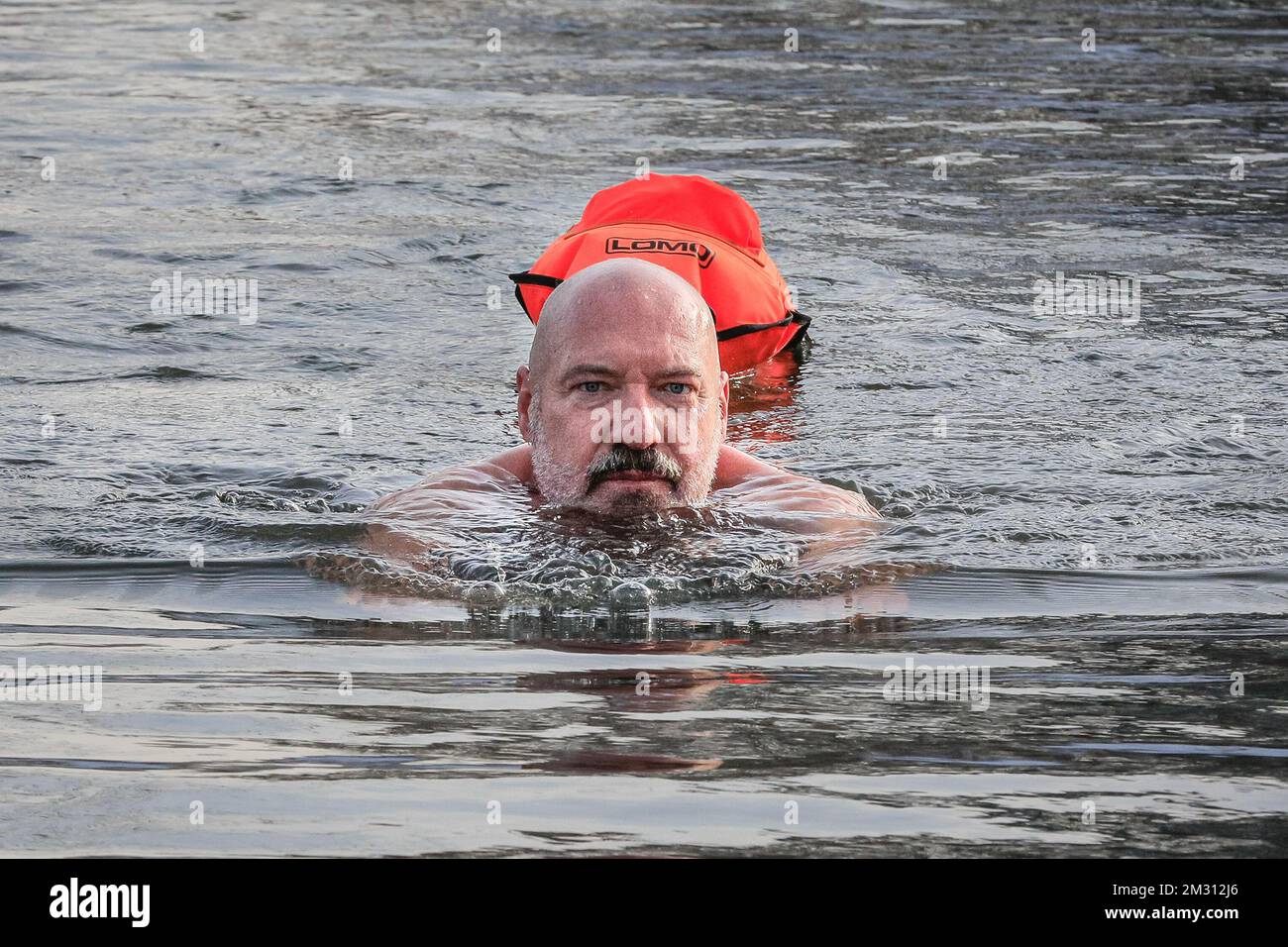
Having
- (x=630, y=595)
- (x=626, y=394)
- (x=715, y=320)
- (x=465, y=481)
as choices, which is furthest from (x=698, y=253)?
(x=630, y=595)

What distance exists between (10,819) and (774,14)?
15948 mm

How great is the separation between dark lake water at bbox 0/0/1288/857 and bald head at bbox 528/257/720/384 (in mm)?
535

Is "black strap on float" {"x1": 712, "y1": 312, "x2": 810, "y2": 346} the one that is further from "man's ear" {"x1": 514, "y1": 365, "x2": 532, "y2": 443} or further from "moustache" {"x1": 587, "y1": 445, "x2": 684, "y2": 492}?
"moustache" {"x1": 587, "y1": 445, "x2": 684, "y2": 492}

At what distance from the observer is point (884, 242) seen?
10289 millimetres

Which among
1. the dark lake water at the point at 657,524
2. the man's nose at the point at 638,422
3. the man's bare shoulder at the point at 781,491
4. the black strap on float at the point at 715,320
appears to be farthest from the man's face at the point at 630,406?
the black strap on float at the point at 715,320

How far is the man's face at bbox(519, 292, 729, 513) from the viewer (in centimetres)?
528

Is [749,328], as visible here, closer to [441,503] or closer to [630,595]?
[441,503]

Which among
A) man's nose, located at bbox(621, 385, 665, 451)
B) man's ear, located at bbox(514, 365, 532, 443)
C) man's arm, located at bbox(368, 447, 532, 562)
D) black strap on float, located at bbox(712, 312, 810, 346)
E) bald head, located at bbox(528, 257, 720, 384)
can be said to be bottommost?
man's arm, located at bbox(368, 447, 532, 562)

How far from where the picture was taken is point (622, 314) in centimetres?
536

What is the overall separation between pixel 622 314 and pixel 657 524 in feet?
2.04

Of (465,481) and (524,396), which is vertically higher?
(524,396)

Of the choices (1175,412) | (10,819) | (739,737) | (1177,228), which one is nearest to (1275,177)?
(1177,228)

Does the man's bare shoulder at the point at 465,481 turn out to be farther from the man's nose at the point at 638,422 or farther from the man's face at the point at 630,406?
the man's nose at the point at 638,422

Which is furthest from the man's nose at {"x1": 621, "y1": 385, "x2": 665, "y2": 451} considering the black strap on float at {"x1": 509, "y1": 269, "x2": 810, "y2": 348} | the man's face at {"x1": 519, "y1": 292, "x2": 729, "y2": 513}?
the black strap on float at {"x1": 509, "y1": 269, "x2": 810, "y2": 348}
